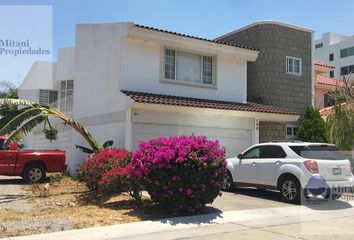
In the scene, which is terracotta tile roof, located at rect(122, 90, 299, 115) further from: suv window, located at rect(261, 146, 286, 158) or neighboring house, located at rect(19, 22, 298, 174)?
suv window, located at rect(261, 146, 286, 158)

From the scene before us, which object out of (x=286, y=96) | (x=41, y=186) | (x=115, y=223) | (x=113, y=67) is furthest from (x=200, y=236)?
(x=286, y=96)

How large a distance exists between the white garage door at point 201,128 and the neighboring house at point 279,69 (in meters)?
2.28

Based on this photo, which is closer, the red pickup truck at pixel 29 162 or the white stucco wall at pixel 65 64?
the red pickup truck at pixel 29 162

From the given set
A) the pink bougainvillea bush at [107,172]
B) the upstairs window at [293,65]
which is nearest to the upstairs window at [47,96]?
the pink bougainvillea bush at [107,172]

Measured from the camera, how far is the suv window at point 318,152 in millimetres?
11789

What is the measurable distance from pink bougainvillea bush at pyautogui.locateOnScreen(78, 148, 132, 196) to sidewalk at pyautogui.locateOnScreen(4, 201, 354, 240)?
2.45 metres

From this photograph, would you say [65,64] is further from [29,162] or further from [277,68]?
[277,68]

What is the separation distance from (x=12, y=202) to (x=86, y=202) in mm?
2081

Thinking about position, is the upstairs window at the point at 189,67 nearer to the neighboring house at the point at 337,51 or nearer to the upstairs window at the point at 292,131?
the upstairs window at the point at 292,131

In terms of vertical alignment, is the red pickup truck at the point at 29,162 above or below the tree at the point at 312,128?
below

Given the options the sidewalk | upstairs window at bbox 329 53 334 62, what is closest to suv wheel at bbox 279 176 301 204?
the sidewalk

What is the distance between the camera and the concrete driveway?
11.3 metres

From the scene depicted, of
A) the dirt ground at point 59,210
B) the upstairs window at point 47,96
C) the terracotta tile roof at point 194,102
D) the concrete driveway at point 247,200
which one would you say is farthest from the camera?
the upstairs window at point 47,96

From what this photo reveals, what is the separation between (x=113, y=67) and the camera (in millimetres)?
16344
